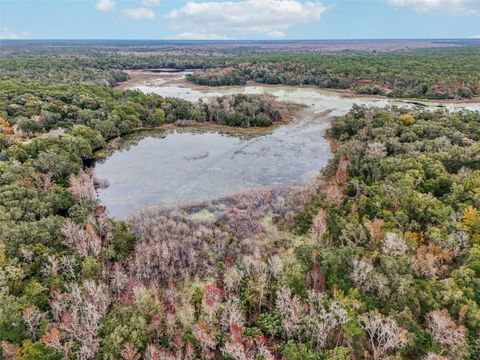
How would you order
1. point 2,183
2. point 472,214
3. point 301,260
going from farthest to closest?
1. point 2,183
2. point 472,214
3. point 301,260

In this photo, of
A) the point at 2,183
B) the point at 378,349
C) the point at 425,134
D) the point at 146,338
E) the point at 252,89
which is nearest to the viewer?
the point at 378,349

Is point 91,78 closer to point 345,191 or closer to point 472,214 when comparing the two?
point 345,191

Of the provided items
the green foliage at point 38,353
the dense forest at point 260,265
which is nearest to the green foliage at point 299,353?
the dense forest at point 260,265

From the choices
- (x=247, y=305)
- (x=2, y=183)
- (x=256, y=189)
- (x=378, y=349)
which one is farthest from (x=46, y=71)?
(x=378, y=349)

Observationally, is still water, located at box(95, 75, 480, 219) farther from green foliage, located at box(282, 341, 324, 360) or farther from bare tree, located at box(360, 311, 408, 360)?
bare tree, located at box(360, 311, 408, 360)

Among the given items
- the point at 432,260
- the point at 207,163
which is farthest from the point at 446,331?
the point at 207,163

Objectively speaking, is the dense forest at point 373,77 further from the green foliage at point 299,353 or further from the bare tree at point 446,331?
the green foliage at point 299,353
